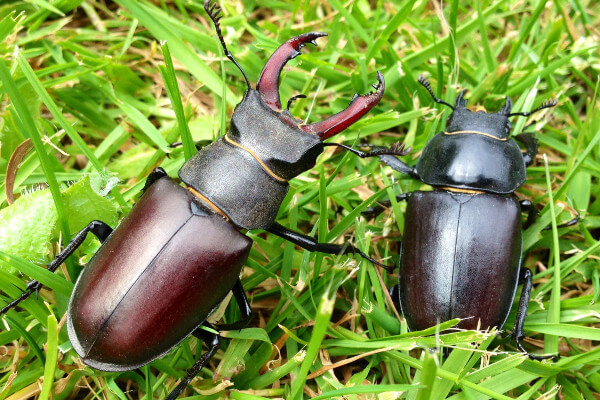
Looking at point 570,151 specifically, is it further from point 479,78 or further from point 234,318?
point 234,318

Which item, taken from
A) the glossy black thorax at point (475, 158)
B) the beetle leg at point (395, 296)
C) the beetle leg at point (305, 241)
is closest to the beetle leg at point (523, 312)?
the glossy black thorax at point (475, 158)

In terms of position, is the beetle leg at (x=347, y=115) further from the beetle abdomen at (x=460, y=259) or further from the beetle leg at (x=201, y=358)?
the beetle leg at (x=201, y=358)

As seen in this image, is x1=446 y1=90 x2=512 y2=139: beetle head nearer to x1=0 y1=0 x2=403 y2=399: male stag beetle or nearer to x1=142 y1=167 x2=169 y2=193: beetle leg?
x1=0 y1=0 x2=403 y2=399: male stag beetle

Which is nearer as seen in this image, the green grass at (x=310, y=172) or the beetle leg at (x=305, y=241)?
the green grass at (x=310, y=172)

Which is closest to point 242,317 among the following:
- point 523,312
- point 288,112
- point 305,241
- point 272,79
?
point 305,241

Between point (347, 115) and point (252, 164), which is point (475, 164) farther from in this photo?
point (252, 164)

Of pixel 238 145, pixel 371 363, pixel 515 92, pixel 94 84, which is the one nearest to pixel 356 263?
pixel 371 363
